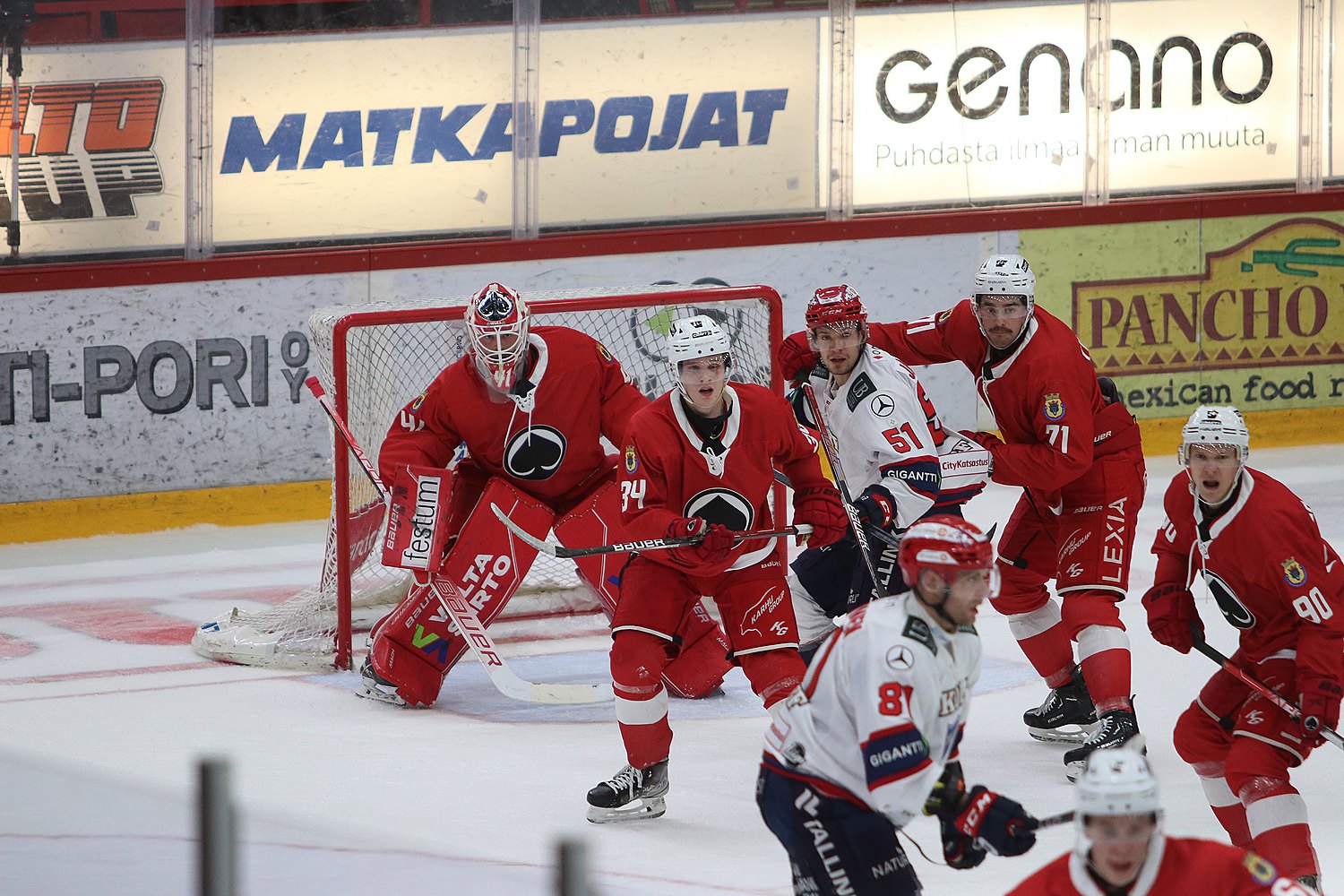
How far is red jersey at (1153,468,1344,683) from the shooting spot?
3846 mm

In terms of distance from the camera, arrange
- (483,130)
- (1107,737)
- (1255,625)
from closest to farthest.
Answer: (1255,625) → (1107,737) → (483,130)

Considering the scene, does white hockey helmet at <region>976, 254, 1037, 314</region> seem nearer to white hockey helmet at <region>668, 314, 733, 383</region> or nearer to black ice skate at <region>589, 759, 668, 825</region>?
white hockey helmet at <region>668, 314, 733, 383</region>

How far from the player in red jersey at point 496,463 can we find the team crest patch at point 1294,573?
2.08m

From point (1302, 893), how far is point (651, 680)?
6.82ft

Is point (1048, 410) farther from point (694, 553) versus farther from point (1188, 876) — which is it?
point (1188, 876)

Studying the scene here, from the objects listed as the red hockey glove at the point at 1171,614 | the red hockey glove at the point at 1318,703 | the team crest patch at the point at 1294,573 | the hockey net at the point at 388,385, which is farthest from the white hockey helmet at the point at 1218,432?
the hockey net at the point at 388,385

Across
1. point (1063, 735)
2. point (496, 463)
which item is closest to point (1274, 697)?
point (1063, 735)

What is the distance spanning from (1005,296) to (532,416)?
139cm

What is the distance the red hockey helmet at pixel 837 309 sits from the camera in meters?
4.89

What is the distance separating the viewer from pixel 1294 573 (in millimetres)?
3861

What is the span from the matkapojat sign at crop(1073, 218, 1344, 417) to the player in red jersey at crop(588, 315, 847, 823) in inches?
193

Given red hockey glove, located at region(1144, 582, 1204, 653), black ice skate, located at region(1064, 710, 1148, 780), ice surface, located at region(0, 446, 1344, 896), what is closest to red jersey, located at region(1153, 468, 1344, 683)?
red hockey glove, located at region(1144, 582, 1204, 653)

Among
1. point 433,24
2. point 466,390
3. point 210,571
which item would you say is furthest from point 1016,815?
point 433,24

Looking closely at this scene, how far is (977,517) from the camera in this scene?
795cm
